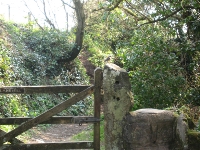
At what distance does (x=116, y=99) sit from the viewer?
5047mm

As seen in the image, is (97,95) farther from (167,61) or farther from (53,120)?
(167,61)

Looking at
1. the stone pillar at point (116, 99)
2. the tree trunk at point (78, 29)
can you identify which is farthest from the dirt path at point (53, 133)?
the tree trunk at point (78, 29)

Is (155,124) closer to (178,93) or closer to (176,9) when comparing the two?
(178,93)

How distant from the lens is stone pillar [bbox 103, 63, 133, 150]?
503cm

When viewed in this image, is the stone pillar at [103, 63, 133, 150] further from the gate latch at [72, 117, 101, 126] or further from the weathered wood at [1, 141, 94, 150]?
the weathered wood at [1, 141, 94, 150]

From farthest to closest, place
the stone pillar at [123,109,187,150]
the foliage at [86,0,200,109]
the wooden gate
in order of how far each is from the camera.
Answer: the foliage at [86,0,200,109] → the wooden gate → the stone pillar at [123,109,187,150]

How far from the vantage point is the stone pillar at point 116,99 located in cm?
503

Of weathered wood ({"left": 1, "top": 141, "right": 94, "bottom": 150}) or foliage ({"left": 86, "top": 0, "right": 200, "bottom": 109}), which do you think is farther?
foliage ({"left": 86, "top": 0, "right": 200, "bottom": 109})

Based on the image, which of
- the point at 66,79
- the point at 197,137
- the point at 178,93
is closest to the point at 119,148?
the point at 197,137

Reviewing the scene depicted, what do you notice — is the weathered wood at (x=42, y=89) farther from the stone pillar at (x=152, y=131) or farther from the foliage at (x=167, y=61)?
the foliage at (x=167, y=61)

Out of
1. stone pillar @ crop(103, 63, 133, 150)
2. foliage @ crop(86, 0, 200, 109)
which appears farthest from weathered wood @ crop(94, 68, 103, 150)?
foliage @ crop(86, 0, 200, 109)

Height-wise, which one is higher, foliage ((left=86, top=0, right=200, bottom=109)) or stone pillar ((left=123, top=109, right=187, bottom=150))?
foliage ((left=86, top=0, right=200, bottom=109))

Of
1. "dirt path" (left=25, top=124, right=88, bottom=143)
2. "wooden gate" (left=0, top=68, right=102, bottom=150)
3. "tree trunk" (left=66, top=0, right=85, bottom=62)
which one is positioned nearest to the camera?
"wooden gate" (left=0, top=68, right=102, bottom=150)

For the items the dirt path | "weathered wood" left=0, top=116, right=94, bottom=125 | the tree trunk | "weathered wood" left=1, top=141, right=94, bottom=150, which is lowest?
the dirt path
